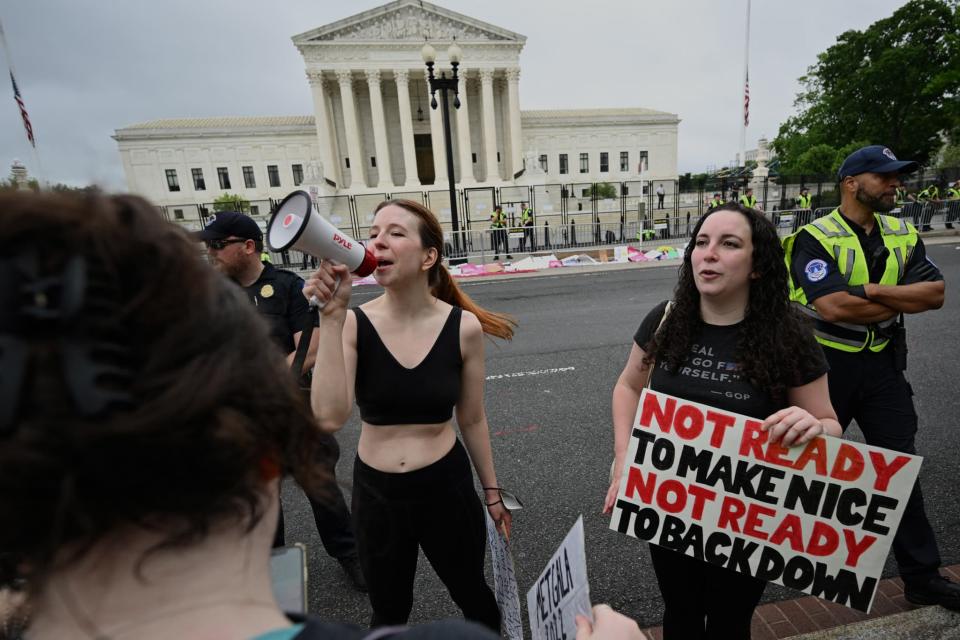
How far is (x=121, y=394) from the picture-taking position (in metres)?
0.50

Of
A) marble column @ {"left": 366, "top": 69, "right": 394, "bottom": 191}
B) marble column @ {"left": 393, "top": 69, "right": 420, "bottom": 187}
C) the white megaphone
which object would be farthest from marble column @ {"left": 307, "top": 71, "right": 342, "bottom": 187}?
the white megaphone

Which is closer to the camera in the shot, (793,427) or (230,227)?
(793,427)

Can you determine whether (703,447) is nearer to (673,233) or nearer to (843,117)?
(673,233)

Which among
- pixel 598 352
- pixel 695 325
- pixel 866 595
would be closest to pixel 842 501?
pixel 866 595

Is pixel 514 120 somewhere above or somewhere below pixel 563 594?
above

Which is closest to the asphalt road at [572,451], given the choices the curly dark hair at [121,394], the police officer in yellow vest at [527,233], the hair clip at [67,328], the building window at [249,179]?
the curly dark hair at [121,394]

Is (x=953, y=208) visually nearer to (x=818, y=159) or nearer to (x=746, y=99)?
(x=746, y=99)

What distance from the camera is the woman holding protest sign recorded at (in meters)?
1.87

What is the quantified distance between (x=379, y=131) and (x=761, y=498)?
50725mm

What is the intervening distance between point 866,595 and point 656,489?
2.51 feet

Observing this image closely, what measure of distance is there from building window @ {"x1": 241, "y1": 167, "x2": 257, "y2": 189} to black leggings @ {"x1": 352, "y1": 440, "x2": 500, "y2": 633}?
195ft

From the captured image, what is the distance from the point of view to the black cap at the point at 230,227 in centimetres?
282

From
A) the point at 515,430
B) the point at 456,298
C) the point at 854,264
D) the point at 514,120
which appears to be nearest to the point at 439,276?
the point at 456,298

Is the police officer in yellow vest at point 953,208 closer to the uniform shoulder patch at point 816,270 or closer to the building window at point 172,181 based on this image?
the uniform shoulder patch at point 816,270
